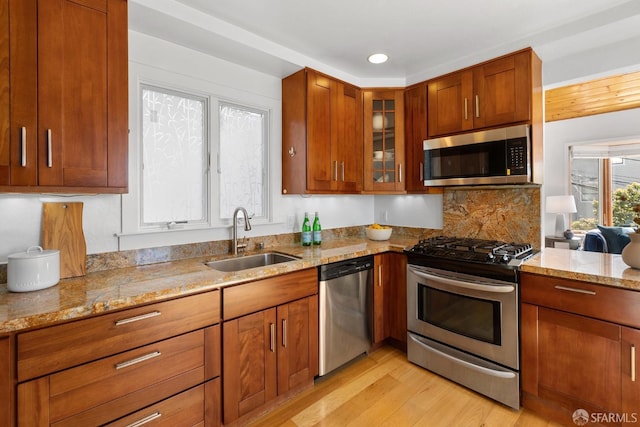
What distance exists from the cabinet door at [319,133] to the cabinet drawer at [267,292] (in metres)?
0.80

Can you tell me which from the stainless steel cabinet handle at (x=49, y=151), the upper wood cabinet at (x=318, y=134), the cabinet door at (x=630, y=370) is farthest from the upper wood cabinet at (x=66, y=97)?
the cabinet door at (x=630, y=370)

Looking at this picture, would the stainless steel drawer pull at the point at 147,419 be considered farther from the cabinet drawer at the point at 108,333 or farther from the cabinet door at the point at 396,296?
the cabinet door at the point at 396,296

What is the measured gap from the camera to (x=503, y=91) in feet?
7.55

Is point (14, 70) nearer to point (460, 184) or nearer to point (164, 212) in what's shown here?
point (164, 212)

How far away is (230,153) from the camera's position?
2422mm

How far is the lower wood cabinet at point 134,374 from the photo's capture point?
3.83 feet

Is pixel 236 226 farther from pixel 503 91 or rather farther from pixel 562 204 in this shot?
pixel 562 204

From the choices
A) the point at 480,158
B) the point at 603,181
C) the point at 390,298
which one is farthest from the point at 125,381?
the point at 603,181

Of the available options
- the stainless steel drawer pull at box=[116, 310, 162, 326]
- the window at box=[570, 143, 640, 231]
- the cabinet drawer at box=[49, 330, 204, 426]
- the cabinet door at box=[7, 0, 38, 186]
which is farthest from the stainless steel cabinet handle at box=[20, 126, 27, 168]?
the window at box=[570, 143, 640, 231]

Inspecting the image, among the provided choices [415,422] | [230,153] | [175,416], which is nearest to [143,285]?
[175,416]

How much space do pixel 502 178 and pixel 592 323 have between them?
40.9 inches

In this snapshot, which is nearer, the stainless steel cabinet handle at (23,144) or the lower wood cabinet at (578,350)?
the stainless steel cabinet handle at (23,144)

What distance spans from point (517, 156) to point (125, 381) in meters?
2.66

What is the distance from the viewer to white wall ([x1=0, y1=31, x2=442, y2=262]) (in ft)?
5.23
